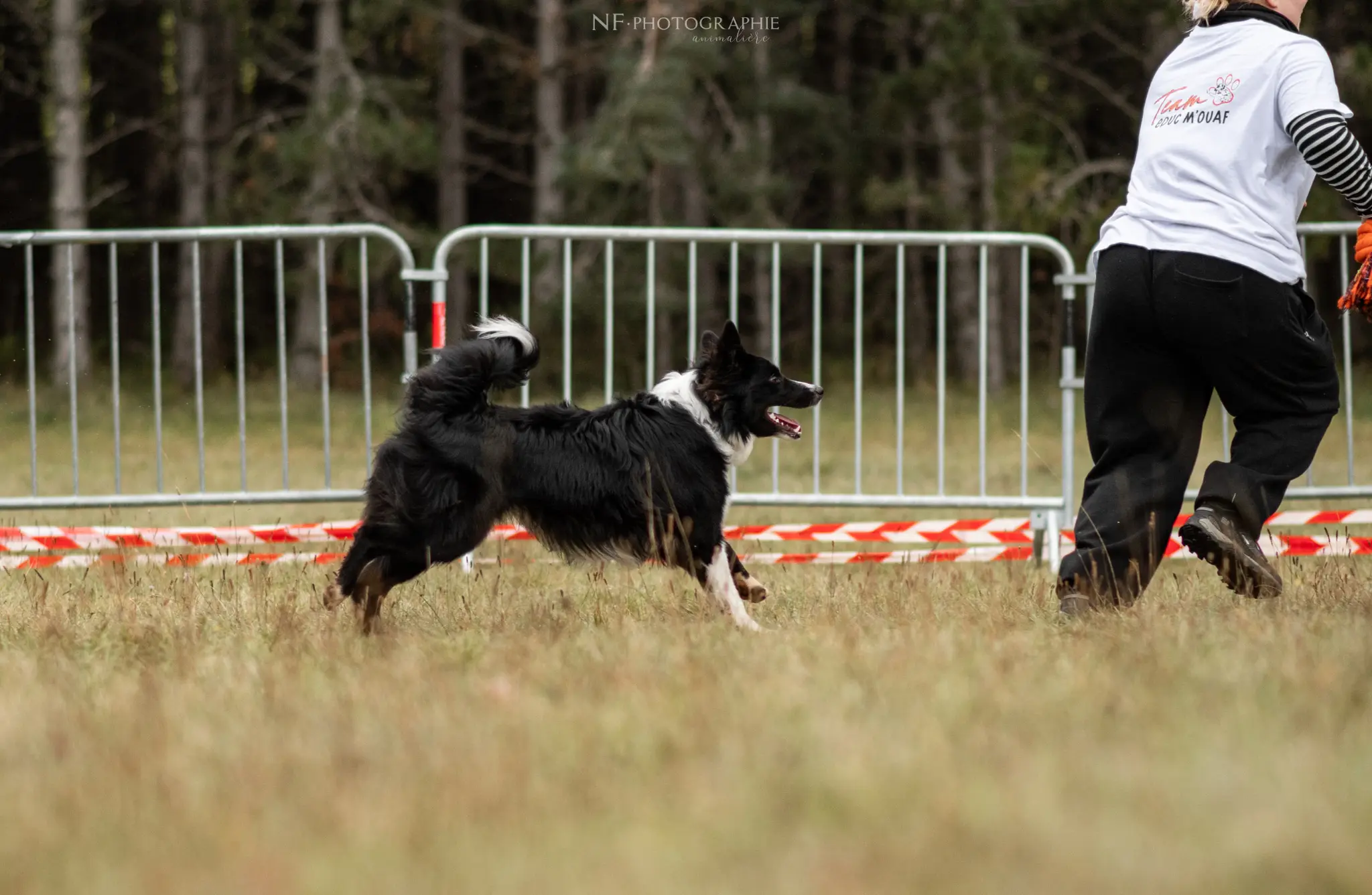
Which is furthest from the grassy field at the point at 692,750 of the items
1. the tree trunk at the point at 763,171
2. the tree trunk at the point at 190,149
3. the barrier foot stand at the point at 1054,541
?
the tree trunk at the point at 190,149

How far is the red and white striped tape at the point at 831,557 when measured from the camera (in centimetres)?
560

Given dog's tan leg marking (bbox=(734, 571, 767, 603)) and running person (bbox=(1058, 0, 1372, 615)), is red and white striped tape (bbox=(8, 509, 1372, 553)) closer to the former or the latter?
dog's tan leg marking (bbox=(734, 571, 767, 603))

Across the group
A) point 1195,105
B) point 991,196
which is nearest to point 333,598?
point 1195,105

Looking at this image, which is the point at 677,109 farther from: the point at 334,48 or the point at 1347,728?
the point at 1347,728

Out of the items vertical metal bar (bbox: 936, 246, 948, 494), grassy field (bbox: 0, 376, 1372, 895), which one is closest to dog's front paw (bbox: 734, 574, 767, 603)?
grassy field (bbox: 0, 376, 1372, 895)

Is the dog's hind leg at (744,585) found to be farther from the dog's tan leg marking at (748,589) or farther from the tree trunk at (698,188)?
the tree trunk at (698,188)

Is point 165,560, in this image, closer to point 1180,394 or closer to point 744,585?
point 744,585

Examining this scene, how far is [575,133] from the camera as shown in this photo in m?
19.5

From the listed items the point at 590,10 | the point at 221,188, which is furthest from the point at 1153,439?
the point at 221,188

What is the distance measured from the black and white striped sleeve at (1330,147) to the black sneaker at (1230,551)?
3.04 feet

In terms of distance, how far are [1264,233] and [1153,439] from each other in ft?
2.09

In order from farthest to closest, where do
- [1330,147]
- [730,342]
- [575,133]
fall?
1. [575,133]
2. [730,342]
3. [1330,147]

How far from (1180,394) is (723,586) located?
1474 millimetres

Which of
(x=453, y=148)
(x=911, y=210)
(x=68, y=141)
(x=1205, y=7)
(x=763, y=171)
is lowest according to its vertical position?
(x=1205, y=7)
